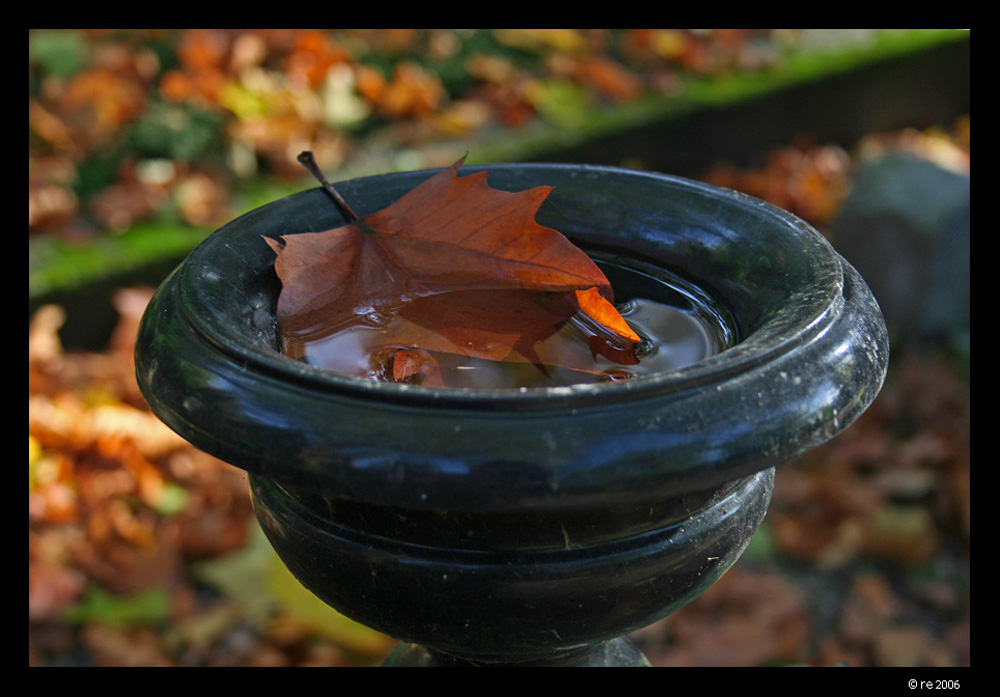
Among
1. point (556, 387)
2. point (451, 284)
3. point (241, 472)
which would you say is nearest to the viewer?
point (556, 387)

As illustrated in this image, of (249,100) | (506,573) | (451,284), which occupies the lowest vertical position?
(249,100)

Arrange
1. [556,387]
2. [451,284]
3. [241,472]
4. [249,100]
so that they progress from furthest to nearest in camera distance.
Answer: [249,100] < [241,472] < [451,284] < [556,387]

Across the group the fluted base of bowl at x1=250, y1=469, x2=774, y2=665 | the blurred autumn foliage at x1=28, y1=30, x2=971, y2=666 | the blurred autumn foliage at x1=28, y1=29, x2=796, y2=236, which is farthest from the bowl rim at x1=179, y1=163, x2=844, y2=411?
the blurred autumn foliage at x1=28, y1=29, x2=796, y2=236

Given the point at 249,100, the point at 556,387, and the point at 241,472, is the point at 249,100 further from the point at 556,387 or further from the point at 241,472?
the point at 556,387

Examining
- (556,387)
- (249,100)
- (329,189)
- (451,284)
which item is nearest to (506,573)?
(556,387)

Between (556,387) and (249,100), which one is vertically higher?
(556,387)

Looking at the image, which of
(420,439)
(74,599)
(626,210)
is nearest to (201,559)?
(74,599)

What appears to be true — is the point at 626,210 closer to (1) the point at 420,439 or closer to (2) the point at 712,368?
(2) the point at 712,368

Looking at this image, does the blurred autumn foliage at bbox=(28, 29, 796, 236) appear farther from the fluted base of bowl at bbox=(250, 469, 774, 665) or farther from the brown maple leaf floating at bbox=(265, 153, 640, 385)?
the fluted base of bowl at bbox=(250, 469, 774, 665)
